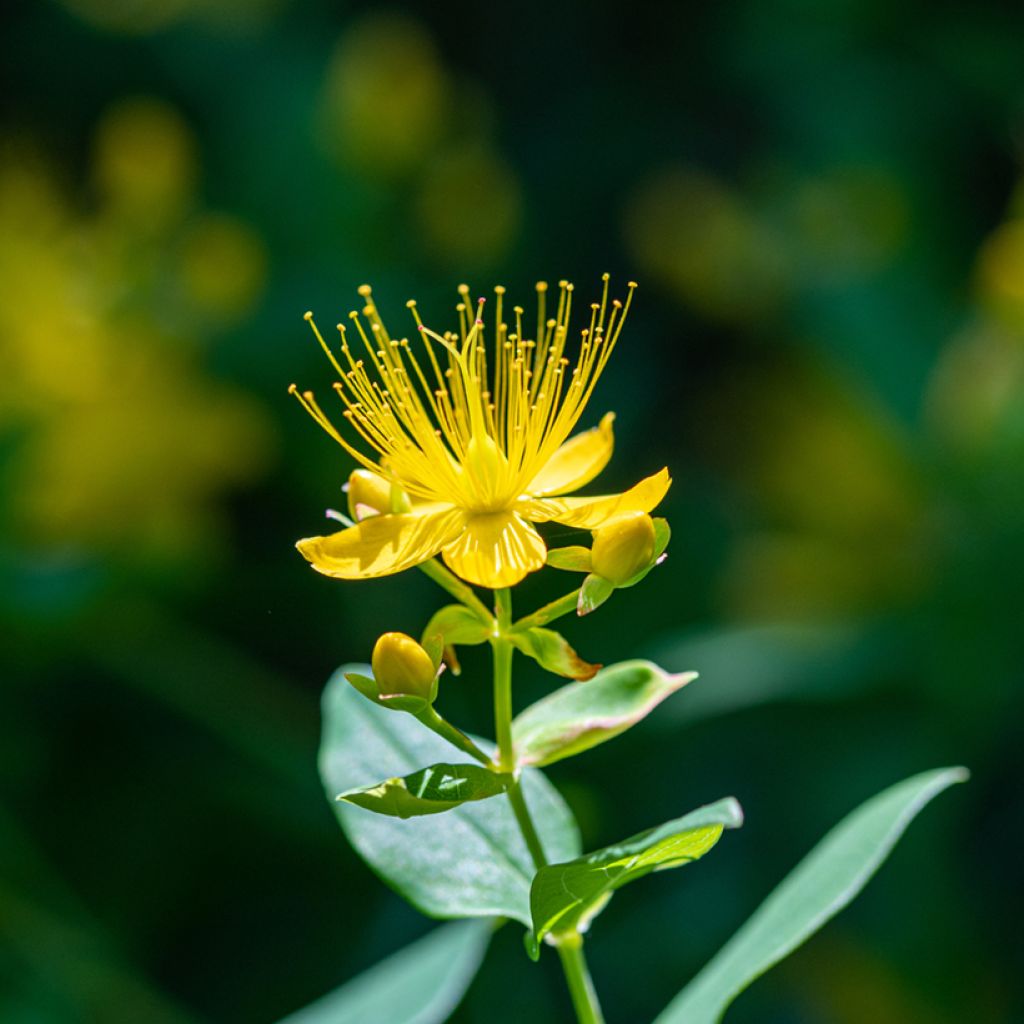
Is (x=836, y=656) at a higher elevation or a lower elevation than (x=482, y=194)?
lower

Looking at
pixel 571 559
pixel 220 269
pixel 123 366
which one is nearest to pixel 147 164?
pixel 220 269

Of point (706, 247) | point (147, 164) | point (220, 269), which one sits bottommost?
point (706, 247)

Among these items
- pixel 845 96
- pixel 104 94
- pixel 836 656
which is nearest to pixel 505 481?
pixel 836 656

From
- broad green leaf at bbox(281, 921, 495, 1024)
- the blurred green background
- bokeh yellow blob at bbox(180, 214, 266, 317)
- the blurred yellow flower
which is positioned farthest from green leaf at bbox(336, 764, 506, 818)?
bokeh yellow blob at bbox(180, 214, 266, 317)

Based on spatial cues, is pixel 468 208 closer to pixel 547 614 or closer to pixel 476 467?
pixel 476 467

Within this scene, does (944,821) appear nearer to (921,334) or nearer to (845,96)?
(921,334)

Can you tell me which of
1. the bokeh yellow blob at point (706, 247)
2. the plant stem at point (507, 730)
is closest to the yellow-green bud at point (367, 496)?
the plant stem at point (507, 730)
